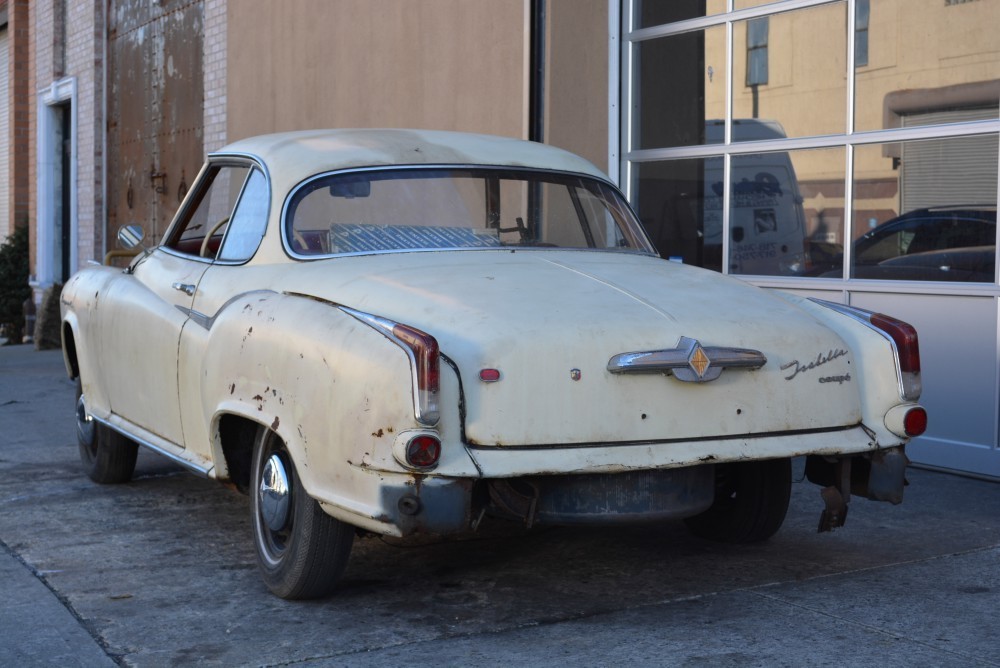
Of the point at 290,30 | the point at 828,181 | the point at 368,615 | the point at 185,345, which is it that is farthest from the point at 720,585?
the point at 290,30

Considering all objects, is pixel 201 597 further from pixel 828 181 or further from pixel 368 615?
pixel 828 181

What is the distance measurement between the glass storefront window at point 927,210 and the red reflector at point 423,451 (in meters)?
4.21

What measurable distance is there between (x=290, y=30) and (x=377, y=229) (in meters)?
8.51

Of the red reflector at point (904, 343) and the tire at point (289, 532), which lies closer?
the tire at point (289, 532)

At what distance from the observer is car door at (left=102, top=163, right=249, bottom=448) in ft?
17.3

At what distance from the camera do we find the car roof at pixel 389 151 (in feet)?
16.9

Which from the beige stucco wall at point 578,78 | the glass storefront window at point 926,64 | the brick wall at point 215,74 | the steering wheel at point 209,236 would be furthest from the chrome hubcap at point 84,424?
the brick wall at point 215,74

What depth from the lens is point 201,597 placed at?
4.46 m

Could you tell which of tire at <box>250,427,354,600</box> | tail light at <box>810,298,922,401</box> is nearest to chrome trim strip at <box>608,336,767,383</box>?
tail light at <box>810,298,922,401</box>

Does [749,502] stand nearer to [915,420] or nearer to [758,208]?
[915,420]

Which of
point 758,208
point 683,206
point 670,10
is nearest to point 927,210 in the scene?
point 758,208

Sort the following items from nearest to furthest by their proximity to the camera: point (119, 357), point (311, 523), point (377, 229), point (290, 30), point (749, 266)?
point (311, 523)
point (377, 229)
point (119, 357)
point (749, 266)
point (290, 30)

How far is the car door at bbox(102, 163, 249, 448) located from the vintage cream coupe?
0.02m

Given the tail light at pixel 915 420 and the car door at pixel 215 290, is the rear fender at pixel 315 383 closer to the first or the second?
the car door at pixel 215 290
